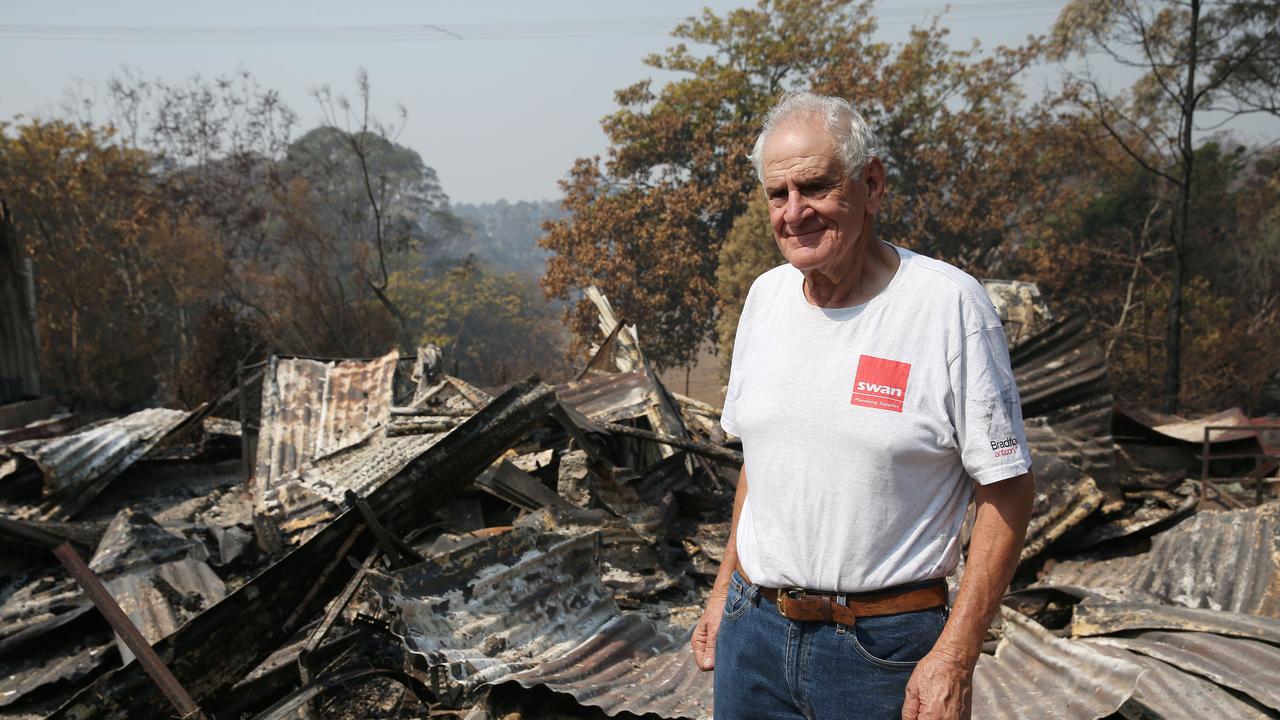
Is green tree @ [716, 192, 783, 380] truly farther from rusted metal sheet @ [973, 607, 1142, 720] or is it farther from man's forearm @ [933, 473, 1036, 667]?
man's forearm @ [933, 473, 1036, 667]

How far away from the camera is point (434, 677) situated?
327 cm

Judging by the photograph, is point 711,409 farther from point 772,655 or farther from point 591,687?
point 772,655

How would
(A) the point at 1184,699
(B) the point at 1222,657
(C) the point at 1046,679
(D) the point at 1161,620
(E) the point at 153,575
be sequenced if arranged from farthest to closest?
(E) the point at 153,575
(D) the point at 1161,620
(C) the point at 1046,679
(B) the point at 1222,657
(A) the point at 1184,699

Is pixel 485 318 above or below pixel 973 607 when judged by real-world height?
below

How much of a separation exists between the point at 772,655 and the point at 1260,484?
7106 mm

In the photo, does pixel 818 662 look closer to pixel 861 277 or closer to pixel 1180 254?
pixel 861 277

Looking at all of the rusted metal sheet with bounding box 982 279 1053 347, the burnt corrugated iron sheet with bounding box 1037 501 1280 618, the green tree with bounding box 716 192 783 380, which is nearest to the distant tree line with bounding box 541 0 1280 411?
the green tree with bounding box 716 192 783 380

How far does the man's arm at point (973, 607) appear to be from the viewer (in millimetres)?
1492

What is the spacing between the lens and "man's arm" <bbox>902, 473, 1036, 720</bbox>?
1.49 m

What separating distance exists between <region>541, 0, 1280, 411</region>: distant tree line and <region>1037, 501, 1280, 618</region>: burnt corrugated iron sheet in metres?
13.6

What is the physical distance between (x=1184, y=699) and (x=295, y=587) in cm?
335

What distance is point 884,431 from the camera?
1536mm

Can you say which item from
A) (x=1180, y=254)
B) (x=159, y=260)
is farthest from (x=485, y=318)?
(x=1180, y=254)

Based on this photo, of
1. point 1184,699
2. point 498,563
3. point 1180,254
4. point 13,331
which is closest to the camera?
point 1184,699
